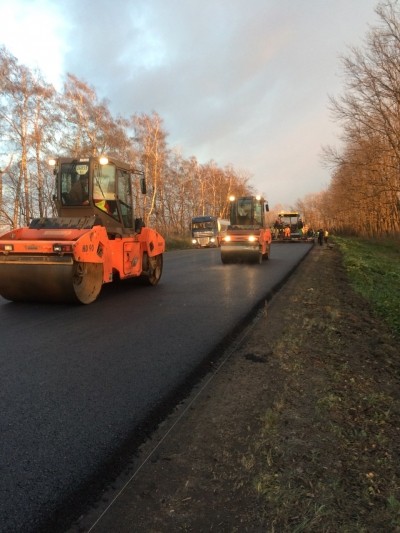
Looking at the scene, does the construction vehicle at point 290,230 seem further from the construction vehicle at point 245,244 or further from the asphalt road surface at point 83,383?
the asphalt road surface at point 83,383

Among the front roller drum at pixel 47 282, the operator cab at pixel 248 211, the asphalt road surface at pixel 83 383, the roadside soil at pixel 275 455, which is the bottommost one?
the roadside soil at pixel 275 455

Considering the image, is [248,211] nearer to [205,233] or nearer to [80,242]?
[80,242]

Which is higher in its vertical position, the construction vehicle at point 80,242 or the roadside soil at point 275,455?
the construction vehicle at point 80,242

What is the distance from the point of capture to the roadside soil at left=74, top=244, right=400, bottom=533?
7.10 ft

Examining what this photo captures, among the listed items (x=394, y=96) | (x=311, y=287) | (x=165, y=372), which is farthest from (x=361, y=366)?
(x=394, y=96)

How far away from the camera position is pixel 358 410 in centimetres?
344

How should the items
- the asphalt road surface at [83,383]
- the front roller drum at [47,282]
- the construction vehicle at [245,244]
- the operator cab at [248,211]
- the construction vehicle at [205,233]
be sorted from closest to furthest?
the asphalt road surface at [83,383]
the front roller drum at [47,282]
the construction vehicle at [245,244]
the operator cab at [248,211]
the construction vehicle at [205,233]

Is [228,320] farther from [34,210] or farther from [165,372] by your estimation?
[34,210]

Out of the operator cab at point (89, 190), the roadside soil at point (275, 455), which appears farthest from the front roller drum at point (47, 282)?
the roadside soil at point (275, 455)

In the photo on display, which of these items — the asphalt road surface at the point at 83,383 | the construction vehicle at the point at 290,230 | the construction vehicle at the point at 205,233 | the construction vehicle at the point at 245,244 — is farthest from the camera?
the construction vehicle at the point at 290,230

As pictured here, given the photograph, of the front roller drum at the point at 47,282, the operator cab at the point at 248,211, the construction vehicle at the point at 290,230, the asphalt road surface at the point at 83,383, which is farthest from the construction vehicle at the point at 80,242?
the construction vehicle at the point at 290,230

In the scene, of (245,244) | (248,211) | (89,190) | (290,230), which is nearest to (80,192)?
(89,190)

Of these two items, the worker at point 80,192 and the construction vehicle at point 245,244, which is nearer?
the worker at point 80,192

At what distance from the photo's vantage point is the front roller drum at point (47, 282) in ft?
23.4
